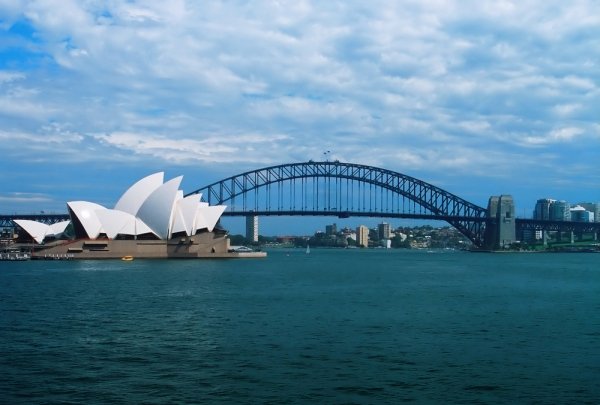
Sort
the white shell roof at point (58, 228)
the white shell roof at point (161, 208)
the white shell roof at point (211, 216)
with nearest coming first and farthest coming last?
the white shell roof at point (161, 208) → the white shell roof at point (211, 216) → the white shell roof at point (58, 228)

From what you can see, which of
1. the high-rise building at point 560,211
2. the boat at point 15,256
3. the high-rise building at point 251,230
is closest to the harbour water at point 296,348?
the boat at point 15,256

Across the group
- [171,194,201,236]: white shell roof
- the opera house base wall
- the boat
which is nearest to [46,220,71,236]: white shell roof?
the boat

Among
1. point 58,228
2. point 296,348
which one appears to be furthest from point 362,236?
point 296,348

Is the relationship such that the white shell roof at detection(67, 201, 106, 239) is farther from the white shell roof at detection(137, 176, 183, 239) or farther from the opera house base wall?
the white shell roof at detection(137, 176, 183, 239)

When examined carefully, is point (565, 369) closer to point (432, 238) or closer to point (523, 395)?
point (523, 395)

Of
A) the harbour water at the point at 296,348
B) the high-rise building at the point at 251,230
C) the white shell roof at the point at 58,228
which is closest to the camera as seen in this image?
the harbour water at the point at 296,348

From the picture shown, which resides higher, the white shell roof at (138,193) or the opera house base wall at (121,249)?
the white shell roof at (138,193)

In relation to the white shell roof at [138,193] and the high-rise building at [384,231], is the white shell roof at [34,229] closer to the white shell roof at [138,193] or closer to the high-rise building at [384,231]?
the white shell roof at [138,193]
